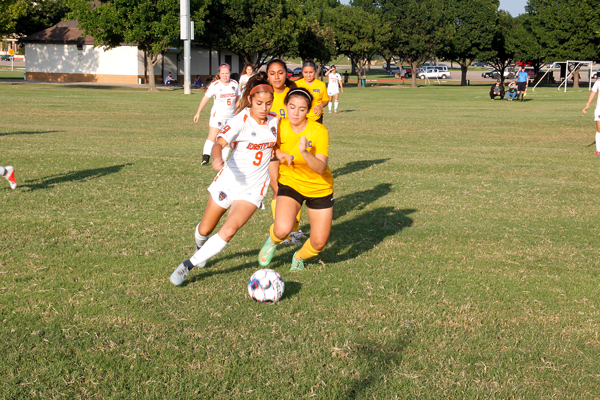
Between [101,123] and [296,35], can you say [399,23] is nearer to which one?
[296,35]

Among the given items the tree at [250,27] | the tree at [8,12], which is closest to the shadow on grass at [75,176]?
the tree at [8,12]

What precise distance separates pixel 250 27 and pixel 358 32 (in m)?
14.9

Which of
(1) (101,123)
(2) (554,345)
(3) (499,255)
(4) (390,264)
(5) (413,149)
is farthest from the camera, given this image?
(1) (101,123)

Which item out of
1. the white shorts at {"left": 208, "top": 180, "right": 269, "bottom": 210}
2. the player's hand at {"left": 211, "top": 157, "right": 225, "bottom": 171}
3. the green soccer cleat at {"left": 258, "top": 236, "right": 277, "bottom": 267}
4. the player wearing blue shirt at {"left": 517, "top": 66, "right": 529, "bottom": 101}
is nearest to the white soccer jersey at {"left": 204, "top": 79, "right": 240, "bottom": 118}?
the green soccer cleat at {"left": 258, "top": 236, "right": 277, "bottom": 267}

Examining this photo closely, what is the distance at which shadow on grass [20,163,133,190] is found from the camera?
1005 centimetres

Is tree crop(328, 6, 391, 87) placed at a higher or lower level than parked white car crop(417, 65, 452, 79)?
higher

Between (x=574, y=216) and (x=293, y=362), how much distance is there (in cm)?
631

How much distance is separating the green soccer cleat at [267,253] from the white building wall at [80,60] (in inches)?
2243

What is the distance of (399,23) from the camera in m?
72.8

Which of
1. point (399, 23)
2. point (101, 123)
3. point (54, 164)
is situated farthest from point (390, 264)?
point (399, 23)

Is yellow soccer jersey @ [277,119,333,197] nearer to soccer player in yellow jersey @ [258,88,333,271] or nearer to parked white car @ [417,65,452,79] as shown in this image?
soccer player in yellow jersey @ [258,88,333,271]

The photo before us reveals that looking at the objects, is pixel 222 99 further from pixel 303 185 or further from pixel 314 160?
pixel 314 160

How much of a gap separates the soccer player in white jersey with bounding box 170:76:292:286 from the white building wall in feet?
187

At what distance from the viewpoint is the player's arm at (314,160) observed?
5.19m
